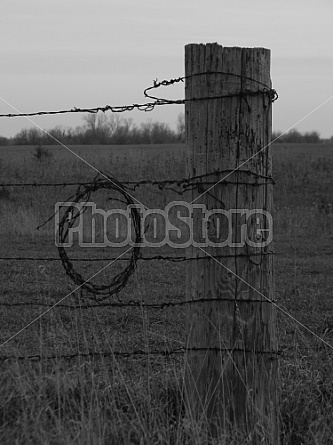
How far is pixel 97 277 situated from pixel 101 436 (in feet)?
19.7

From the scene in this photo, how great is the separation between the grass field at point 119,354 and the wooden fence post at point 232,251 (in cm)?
20

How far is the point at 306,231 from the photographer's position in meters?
16.4

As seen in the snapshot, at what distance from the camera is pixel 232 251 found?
3.68 m

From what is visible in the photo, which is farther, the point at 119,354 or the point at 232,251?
the point at 119,354

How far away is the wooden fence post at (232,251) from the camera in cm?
364

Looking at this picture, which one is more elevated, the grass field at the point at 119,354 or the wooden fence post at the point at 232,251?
the wooden fence post at the point at 232,251

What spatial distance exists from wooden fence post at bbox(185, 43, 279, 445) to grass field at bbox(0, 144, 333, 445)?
201 mm

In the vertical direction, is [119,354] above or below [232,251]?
below

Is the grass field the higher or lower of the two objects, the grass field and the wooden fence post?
the lower

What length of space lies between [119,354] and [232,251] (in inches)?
35.4

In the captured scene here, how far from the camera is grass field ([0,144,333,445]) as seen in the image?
11.9 feet

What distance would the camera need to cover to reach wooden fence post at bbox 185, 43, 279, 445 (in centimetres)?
364

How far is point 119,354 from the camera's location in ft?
13.2

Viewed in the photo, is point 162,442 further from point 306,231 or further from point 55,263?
point 306,231
